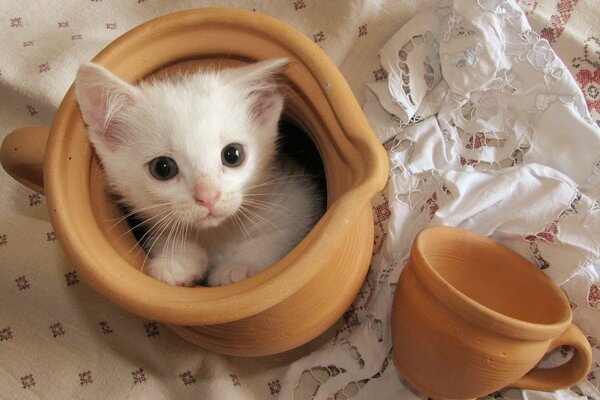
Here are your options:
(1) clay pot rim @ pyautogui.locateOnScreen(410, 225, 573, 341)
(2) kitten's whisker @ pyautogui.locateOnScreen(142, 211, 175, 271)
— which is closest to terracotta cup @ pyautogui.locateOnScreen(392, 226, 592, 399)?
(1) clay pot rim @ pyautogui.locateOnScreen(410, 225, 573, 341)

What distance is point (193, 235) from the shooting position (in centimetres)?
89

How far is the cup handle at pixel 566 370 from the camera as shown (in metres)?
0.73

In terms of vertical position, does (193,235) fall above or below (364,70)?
below

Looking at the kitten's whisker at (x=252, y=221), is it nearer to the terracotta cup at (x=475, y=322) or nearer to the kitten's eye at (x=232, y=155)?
the kitten's eye at (x=232, y=155)

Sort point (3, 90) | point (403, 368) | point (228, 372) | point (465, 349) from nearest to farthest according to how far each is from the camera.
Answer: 1. point (465, 349)
2. point (403, 368)
3. point (228, 372)
4. point (3, 90)

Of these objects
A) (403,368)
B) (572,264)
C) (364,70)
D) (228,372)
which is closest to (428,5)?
(364,70)

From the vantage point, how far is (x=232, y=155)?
2.53 ft

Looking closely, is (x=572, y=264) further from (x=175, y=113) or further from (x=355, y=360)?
(x=175, y=113)

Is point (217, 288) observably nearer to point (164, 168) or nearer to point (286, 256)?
point (286, 256)

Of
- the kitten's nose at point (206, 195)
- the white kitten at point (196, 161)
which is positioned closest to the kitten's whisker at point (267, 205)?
the white kitten at point (196, 161)

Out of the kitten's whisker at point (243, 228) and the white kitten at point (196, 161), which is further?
the kitten's whisker at point (243, 228)

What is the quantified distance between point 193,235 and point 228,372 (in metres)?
0.26

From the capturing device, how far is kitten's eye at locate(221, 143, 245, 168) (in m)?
0.77

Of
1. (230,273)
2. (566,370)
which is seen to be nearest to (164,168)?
(230,273)
